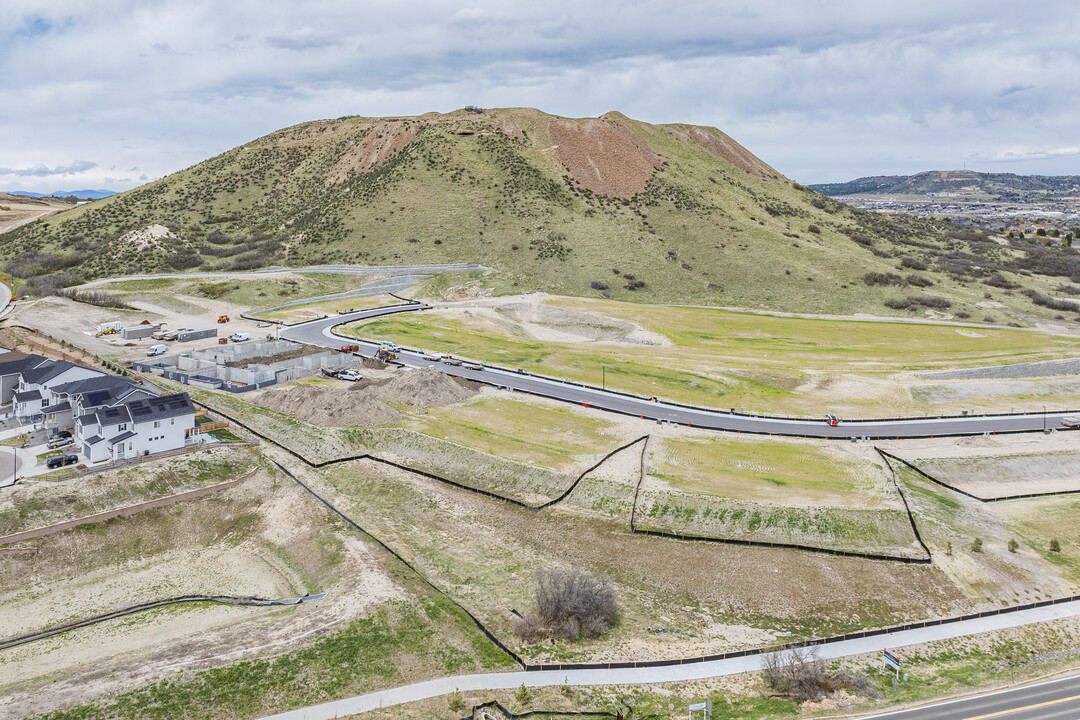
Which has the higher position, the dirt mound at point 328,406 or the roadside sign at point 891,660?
the dirt mound at point 328,406

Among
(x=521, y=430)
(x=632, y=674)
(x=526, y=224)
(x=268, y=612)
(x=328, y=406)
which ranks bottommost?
(x=632, y=674)

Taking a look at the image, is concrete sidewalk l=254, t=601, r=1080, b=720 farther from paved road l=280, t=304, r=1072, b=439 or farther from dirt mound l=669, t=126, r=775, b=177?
dirt mound l=669, t=126, r=775, b=177

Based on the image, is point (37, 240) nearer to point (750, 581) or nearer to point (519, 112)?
point (519, 112)

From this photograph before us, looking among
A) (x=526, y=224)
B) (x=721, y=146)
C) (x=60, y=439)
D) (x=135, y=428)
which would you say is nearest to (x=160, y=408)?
(x=135, y=428)

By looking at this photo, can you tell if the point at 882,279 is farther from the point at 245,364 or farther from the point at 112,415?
the point at 112,415

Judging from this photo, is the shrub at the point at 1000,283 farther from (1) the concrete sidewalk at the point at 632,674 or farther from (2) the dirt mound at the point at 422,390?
(2) the dirt mound at the point at 422,390

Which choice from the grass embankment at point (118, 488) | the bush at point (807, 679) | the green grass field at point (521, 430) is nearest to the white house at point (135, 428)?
the grass embankment at point (118, 488)

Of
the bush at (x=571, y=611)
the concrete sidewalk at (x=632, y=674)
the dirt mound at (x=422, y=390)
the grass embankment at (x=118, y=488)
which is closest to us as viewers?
the concrete sidewalk at (x=632, y=674)
